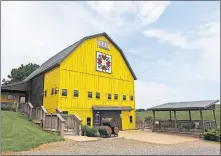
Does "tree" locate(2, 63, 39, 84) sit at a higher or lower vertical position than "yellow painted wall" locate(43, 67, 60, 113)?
higher

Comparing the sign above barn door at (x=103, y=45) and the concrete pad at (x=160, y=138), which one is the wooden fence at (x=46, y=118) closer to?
the concrete pad at (x=160, y=138)

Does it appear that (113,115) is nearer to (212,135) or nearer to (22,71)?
(212,135)

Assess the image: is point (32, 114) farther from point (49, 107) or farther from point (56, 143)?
point (56, 143)

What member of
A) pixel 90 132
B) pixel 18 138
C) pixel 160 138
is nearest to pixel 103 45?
pixel 90 132

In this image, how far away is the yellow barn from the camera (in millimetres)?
21781

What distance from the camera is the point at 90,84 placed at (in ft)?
78.1

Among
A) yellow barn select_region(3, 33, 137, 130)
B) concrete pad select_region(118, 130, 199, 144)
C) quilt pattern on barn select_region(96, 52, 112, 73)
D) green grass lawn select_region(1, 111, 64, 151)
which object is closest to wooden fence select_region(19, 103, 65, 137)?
green grass lawn select_region(1, 111, 64, 151)

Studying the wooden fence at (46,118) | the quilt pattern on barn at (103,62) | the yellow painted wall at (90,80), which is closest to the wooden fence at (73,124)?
the wooden fence at (46,118)

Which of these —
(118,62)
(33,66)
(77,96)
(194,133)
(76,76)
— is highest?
(33,66)

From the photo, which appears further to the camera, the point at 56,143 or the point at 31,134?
the point at 31,134

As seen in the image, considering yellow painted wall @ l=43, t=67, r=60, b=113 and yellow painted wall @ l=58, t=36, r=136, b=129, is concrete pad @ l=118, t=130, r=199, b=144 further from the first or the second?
yellow painted wall @ l=43, t=67, r=60, b=113

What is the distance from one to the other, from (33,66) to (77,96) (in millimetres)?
27617

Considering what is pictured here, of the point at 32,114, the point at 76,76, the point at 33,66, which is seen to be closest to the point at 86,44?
the point at 76,76

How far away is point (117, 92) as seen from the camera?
87.5ft
